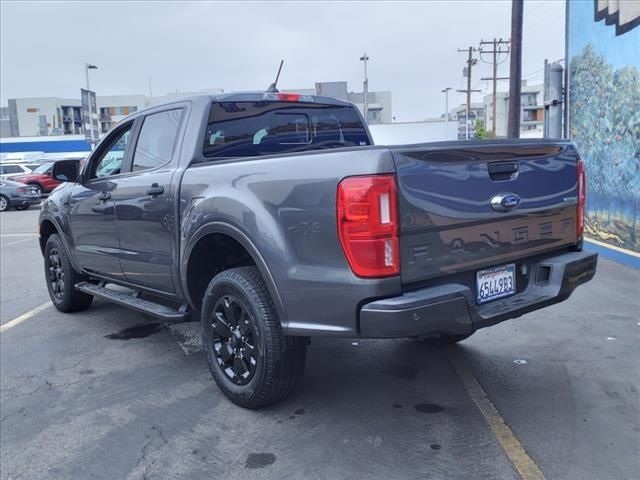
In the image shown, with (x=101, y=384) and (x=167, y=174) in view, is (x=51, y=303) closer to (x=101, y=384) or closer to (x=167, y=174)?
(x=101, y=384)

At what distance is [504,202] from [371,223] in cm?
91

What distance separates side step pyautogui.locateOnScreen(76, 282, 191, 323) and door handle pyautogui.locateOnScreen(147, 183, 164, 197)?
86 centimetres

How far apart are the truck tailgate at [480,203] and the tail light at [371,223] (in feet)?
0.19

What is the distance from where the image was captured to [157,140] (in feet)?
15.6

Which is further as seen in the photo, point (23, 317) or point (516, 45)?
point (516, 45)

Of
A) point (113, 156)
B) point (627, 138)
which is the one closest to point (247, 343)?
point (113, 156)

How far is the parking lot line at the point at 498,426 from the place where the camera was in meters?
3.06

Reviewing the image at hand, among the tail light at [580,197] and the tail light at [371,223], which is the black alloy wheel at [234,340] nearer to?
the tail light at [371,223]

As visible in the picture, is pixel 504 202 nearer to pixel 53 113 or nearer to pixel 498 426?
pixel 498 426

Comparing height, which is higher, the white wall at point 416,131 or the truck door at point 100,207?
the white wall at point 416,131

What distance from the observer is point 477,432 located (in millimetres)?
3482

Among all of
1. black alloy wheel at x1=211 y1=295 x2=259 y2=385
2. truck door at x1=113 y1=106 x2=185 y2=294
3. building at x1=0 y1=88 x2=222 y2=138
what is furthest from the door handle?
building at x1=0 y1=88 x2=222 y2=138

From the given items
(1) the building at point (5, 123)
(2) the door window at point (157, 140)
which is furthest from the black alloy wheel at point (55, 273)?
(1) the building at point (5, 123)

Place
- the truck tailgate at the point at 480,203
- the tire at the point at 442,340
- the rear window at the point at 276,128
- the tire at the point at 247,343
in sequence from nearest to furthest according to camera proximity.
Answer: the truck tailgate at the point at 480,203 → the tire at the point at 247,343 → the rear window at the point at 276,128 → the tire at the point at 442,340
